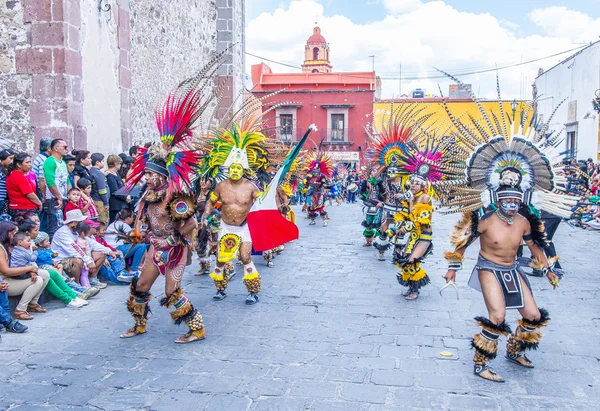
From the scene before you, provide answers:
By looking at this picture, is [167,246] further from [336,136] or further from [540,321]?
[336,136]

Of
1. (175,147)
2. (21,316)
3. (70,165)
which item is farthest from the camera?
(70,165)

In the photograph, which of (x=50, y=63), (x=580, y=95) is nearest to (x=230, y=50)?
(x=50, y=63)

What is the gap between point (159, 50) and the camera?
15.4 m

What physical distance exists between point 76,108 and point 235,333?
5942 mm

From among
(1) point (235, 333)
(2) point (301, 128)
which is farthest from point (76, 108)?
(2) point (301, 128)

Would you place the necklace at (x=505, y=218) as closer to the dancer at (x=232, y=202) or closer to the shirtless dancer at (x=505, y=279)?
the shirtless dancer at (x=505, y=279)

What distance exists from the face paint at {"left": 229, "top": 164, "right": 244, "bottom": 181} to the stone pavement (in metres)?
1.60

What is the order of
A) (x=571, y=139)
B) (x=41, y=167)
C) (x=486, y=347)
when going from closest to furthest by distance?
(x=486, y=347)
(x=41, y=167)
(x=571, y=139)

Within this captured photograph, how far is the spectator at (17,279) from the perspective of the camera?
21.2ft

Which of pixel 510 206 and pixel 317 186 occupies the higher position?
pixel 510 206

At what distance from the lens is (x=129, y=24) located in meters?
13.1

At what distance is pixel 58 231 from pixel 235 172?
98.5 inches

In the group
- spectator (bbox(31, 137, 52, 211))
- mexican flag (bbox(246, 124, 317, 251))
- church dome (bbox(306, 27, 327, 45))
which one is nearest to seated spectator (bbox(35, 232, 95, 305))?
spectator (bbox(31, 137, 52, 211))

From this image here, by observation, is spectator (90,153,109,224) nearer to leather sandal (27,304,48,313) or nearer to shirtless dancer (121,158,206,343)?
leather sandal (27,304,48,313)
